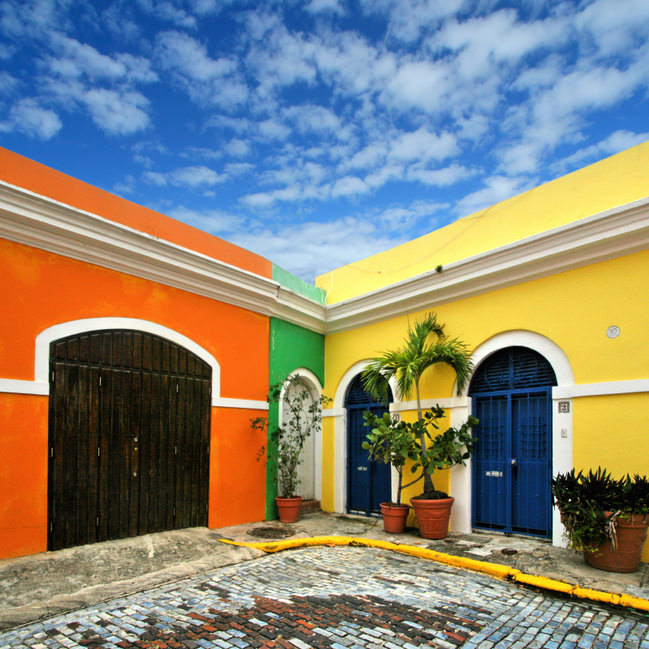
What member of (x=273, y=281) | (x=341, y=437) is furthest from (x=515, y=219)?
(x=341, y=437)

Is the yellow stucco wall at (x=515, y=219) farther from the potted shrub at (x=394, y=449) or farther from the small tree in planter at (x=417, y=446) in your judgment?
the potted shrub at (x=394, y=449)

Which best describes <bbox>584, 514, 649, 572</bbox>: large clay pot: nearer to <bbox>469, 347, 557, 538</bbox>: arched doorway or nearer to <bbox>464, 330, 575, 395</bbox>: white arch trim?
<bbox>469, 347, 557, 538</bbox>: arched doorway

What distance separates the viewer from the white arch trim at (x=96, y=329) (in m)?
5.91

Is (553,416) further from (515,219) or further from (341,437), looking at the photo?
(341,437)

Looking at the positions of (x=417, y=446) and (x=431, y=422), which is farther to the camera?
(x=431, y=422)

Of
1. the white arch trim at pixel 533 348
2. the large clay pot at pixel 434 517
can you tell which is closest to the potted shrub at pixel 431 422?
the large clay pot at pixel 434 517

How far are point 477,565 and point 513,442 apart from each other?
1.98 meters

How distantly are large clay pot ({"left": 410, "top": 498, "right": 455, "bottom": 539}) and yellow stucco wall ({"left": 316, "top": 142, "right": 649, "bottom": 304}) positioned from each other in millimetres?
3834

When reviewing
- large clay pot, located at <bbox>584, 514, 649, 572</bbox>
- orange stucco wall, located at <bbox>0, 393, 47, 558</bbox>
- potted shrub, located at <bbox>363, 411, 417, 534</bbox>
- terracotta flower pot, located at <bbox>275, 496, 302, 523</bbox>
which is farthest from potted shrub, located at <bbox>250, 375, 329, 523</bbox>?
large clay pot, located at <bbox>584, 514, 649, 572</bbox>

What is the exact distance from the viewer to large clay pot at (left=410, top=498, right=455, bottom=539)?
24.1ft

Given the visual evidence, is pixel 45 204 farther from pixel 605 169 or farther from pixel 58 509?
pixel 605 169

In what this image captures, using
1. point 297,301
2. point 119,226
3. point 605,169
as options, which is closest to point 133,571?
point 119,226

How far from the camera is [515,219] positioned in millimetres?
7957

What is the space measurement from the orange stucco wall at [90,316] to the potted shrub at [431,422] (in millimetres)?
2162
